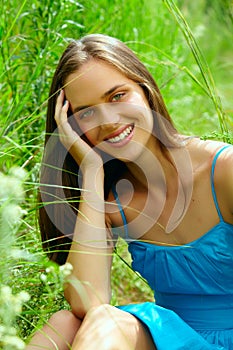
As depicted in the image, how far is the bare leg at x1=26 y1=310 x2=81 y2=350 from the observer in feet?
6.50

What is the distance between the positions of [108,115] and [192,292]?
1.97 ft

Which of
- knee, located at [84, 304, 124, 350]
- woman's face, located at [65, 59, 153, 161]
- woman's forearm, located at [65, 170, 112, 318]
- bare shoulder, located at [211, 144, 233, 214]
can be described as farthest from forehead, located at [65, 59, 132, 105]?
knee, located at [84, 304, 124, 350]

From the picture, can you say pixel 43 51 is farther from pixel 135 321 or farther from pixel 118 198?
pixel 135 321

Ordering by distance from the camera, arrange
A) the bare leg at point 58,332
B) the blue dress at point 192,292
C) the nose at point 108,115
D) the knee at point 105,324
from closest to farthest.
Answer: the knee at point 105,324
the bare leg at point 58,332
the blue dress at point 192,292
the nose at point 108,115

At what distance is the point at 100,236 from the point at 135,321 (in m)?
0.28

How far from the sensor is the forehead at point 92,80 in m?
2.23

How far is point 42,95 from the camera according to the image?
9.29 ft

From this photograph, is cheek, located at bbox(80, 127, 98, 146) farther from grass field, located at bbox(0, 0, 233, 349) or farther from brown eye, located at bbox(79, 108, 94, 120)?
grass field, located at bbox(0, 0, 233, 349)

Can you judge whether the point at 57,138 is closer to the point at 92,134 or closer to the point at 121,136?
the point at 92,134

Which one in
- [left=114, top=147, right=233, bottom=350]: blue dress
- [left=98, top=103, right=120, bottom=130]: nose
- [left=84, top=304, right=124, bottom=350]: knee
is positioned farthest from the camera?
[left=98, top=103, right=120, bottom=130]: nose

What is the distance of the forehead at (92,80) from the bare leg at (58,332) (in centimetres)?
66

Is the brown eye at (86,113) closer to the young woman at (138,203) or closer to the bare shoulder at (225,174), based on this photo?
the young woman at (138,203)

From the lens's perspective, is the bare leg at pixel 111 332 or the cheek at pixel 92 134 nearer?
the bare leg at pixel 111 332

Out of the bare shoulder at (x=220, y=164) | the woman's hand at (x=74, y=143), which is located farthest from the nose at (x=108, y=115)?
the bare shoulder at (x=220, y=164)
